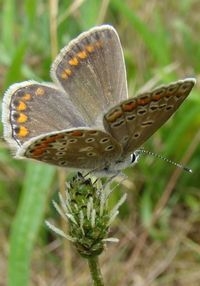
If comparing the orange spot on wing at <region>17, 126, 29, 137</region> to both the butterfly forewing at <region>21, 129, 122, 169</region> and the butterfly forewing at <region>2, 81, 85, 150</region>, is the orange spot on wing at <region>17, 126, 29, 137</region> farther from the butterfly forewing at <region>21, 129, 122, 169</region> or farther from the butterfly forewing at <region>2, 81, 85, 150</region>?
the butterfly forewing at <region>21, 129, 122, 169</region>

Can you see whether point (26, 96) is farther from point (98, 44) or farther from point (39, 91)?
point (98, 44)

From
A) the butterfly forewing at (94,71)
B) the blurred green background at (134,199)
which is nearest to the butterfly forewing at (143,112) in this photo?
the butterfly forewing at (94,71)

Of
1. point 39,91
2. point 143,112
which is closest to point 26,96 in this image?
point 39,91

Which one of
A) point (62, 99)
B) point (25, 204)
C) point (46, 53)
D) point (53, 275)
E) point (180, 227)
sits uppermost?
point (62, 99)

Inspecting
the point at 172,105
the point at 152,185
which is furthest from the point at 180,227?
the point at 172,105

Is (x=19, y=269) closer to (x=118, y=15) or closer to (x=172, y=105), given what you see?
(x=172, y=105)

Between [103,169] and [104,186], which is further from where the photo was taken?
[103,169]
